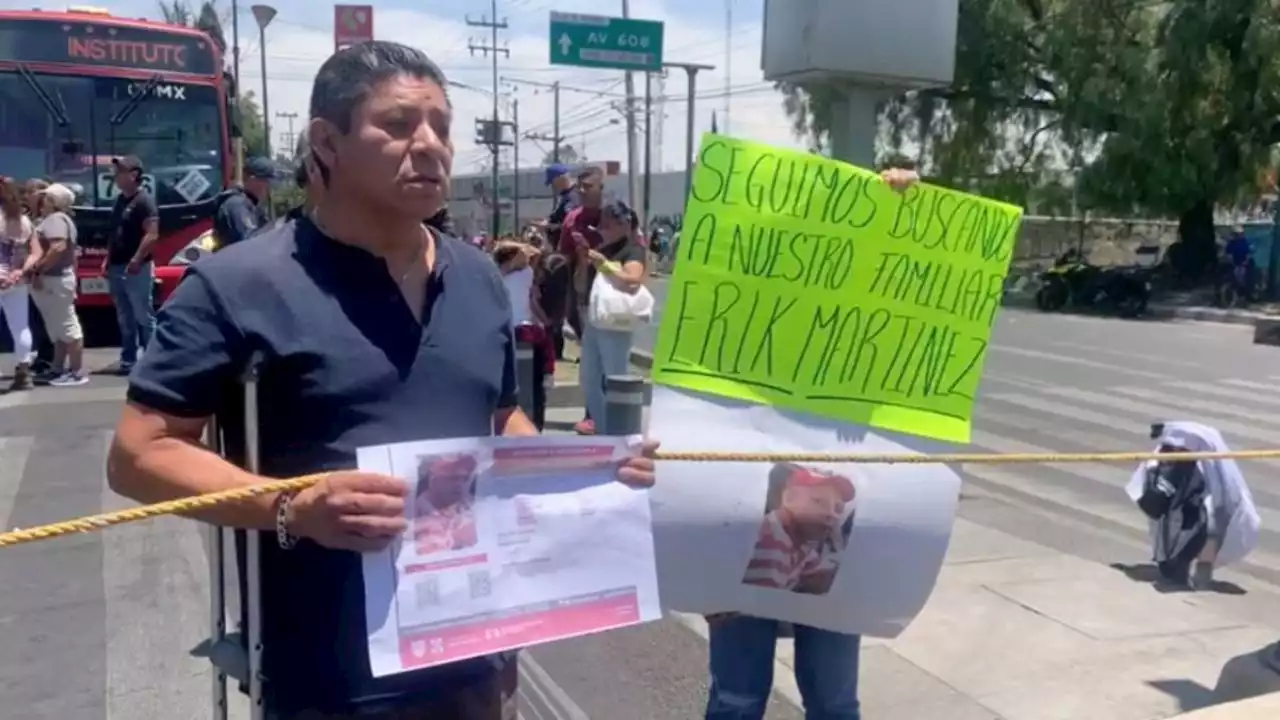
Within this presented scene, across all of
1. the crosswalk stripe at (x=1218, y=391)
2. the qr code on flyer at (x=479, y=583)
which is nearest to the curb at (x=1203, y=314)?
the crosswalk stripe at (x=1218, y=391)

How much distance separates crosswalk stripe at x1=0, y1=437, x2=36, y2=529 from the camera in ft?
21.2

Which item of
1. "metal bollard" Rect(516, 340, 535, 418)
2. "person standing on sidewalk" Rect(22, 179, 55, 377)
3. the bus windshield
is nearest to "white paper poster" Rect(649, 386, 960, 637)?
"metal bollard" Rect(516, 340, 535, 418)

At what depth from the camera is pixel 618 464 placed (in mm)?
2213

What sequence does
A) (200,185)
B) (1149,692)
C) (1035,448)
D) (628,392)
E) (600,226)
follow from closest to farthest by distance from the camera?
(628,392) < (1149,692) < (600,226) < (1035,448) < (200,185)

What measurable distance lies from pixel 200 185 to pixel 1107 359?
1123 centimetres

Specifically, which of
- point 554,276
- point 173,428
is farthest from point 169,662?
point 554,276

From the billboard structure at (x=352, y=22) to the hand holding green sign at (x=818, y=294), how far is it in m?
7.82

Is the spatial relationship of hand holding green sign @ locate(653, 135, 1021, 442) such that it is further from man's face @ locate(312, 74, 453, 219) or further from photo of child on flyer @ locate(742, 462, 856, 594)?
man's face @ locate(312, 74, 453, 219)

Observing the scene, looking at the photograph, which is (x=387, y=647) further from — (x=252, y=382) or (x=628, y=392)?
(x=628, y=392)

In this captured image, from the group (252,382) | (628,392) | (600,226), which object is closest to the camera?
(252,382)

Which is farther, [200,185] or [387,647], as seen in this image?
[200,185]

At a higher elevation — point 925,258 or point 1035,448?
point 925,258

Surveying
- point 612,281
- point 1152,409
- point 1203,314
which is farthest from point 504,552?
A: point 1203,314

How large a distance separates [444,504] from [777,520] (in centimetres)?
105
